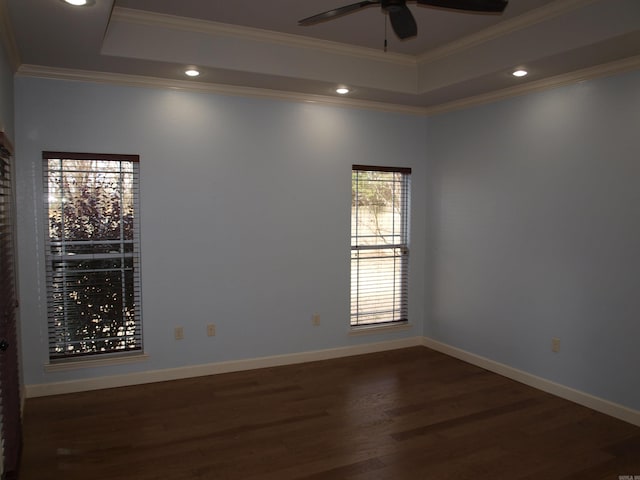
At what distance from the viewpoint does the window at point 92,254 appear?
3.82 metres

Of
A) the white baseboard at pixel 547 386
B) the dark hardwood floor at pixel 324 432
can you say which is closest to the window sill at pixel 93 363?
the dark hardwood floor at pixel 324 432

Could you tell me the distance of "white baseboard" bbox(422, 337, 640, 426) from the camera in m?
3.48

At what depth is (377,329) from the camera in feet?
16.7

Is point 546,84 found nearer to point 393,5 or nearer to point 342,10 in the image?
point 393,5

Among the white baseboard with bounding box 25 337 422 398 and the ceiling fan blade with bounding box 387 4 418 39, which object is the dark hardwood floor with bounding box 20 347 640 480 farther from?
the ceiling fan blade with bounding box 387 4 418 39

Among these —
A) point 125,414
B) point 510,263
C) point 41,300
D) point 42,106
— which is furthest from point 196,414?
point 510,263

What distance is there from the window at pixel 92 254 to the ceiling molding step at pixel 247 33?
42.2 inches

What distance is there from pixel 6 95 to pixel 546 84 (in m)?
3.93

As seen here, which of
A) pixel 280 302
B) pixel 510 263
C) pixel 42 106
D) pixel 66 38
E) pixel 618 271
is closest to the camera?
pixel 66 38

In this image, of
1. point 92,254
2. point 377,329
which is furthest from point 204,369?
point 377,329

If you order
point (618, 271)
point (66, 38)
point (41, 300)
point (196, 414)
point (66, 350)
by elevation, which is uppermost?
point (66, 38)

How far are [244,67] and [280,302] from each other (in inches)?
83.6

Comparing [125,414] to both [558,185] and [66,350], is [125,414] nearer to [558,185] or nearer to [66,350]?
[66,350]

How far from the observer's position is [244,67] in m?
3.79
